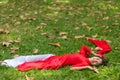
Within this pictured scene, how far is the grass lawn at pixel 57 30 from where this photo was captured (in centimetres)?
598

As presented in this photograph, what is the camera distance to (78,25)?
31.1 ft

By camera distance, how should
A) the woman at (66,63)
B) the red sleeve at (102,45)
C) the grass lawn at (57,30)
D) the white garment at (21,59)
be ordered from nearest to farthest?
the grass lawn at (57,30) < the woman at (66,63) < the white garment at (21,59) < the red sleeve at (102,45)

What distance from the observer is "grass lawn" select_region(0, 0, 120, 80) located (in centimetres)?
598

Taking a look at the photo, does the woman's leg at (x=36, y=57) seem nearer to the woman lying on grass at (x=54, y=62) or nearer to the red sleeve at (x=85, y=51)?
the woman lying on grass at (x=54, y=62)

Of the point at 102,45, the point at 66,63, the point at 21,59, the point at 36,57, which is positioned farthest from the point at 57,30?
the point at 66,63

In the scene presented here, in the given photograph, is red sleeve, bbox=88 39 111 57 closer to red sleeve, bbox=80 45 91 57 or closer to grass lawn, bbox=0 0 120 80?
grass lawn, bbox=0 0 120 80

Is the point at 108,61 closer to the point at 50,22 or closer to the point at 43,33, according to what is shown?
the point at 43,33

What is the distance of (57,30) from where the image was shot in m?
8.92

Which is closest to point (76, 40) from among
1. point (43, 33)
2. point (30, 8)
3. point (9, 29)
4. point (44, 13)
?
Result: point (43, 33)

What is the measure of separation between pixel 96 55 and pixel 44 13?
188 inches

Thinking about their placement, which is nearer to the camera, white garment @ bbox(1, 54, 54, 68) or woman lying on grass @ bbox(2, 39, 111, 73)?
woman lying on grass @ bbox(2, 39, 111, 73)

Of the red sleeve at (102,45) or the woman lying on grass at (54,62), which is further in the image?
the red sleeve at (102,45)

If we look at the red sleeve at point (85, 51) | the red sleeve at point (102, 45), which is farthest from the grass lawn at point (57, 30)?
the red sleeve at point (85, 51)

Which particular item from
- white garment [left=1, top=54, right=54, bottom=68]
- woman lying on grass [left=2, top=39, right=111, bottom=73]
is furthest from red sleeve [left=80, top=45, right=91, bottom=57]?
white garment [left=1, top=54, right=54, bottom=68]
